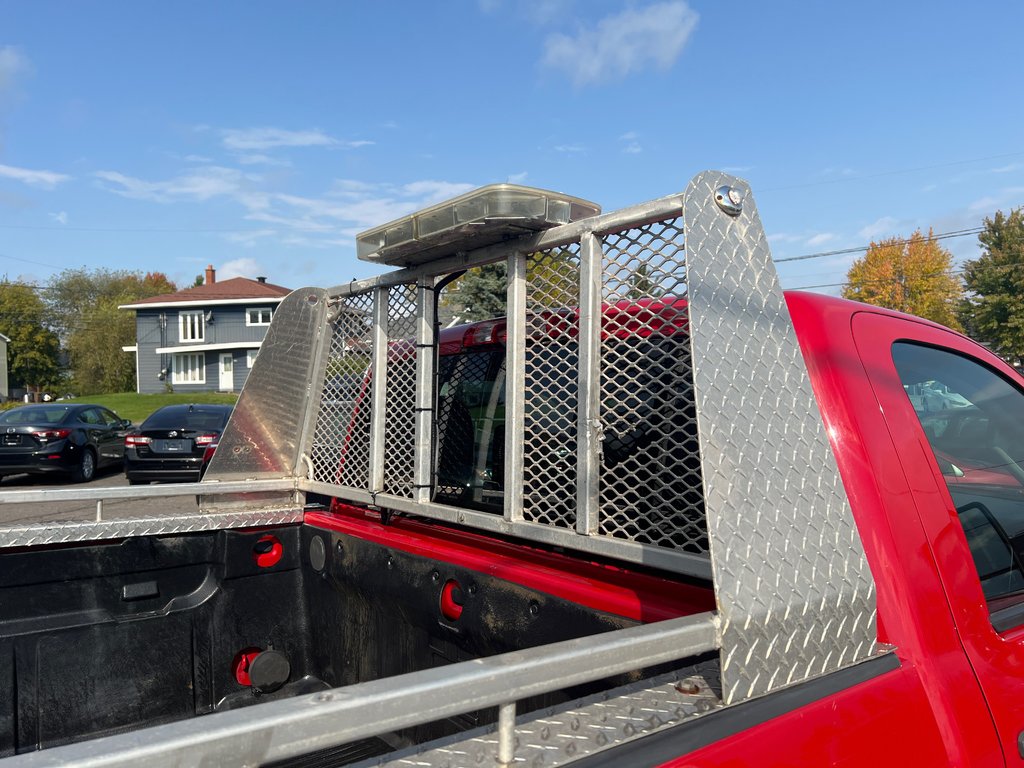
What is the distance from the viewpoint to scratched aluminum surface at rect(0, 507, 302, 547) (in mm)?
2631

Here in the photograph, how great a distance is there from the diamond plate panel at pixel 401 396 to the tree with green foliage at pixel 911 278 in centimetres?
4453

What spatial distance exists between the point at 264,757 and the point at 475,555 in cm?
147

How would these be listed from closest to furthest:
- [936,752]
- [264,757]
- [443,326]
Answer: [264,757], [936,752], [443,326]

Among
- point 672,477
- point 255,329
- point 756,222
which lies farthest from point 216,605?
point 255,329

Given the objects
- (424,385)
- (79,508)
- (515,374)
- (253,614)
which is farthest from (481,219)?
(79,508)

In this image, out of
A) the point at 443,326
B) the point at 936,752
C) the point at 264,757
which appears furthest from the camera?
the point at 443,326

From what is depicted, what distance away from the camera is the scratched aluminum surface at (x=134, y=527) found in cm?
263

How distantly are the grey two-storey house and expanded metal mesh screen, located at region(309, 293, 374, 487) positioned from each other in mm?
45425

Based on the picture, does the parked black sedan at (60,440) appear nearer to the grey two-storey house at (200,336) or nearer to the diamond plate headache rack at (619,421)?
the diamond plate headache rack at (619,421)

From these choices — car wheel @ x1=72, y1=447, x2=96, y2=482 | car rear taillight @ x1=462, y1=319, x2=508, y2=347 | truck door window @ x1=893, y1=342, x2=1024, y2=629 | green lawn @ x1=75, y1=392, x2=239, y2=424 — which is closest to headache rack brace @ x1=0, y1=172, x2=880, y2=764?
car rear taillight @ x1=462, y1=319, x2=508, y2=347

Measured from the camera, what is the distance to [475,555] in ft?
8.07

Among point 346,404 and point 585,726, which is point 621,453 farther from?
point 346,404

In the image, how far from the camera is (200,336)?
48.1 m

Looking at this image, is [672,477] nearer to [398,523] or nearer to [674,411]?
[674,411]
